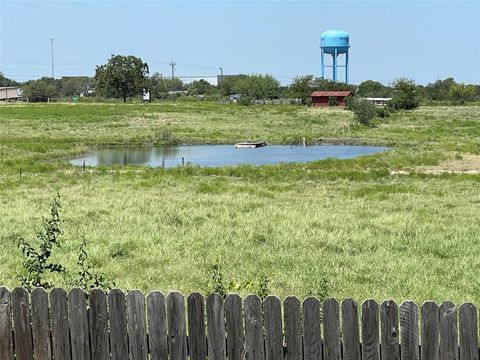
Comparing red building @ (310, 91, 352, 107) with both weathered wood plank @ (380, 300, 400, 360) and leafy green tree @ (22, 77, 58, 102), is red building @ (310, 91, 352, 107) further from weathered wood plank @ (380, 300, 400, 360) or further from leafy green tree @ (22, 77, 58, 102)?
weathered wood plank @ (380, 300, 400, 360)

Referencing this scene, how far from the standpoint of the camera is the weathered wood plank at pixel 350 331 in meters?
4.45

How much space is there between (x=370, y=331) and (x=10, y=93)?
156003 millimetres

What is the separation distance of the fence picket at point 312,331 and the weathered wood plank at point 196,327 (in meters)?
0.70

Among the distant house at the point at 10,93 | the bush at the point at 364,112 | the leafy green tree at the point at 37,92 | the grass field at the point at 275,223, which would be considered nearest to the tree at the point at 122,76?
the leafy green tree at the point at 37,92

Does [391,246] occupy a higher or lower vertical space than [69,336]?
lower

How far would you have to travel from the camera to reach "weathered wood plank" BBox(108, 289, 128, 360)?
185 inches

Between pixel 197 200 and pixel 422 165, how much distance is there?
1690 centimetres

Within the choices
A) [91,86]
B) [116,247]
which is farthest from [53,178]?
[91,86]

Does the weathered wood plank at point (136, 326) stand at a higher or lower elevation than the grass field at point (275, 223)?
higher

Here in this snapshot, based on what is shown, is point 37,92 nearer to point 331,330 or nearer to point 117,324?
point 117,324

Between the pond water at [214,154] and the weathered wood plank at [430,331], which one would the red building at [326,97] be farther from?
the weathered wood plank at [430,331]

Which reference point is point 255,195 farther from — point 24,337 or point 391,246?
point 24,337

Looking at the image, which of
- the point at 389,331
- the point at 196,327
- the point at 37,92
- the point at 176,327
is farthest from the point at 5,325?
the point at 37,92

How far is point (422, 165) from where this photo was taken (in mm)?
33156
